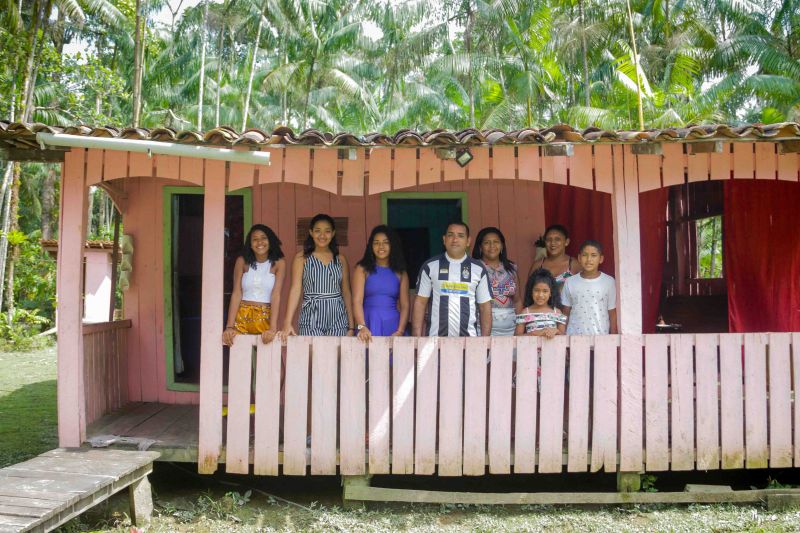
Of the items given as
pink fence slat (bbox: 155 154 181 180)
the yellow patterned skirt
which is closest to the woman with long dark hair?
the yellow patterned skirt

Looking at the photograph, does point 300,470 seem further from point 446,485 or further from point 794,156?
point 794,156

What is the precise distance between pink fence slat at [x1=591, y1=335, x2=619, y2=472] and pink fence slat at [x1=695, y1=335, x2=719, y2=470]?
0.63 m

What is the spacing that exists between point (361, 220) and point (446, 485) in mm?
2699

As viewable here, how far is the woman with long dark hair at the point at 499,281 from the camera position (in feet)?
17.0

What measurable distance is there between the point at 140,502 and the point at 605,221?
4902mm

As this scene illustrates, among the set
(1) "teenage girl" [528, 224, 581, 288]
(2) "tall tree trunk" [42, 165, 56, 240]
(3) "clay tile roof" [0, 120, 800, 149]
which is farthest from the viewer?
(2) "tall tree trunk" [42, 165, 56, 240]

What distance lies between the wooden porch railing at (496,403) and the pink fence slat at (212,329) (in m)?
0.02

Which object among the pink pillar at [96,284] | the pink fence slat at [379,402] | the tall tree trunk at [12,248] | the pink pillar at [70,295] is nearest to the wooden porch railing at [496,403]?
the pink fence slat at [379,402]

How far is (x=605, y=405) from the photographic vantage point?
4859 millimetres

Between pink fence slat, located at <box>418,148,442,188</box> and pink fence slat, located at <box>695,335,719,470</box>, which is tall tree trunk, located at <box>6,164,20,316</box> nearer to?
pink fence slat, located at <box>418,148,442,188</box>

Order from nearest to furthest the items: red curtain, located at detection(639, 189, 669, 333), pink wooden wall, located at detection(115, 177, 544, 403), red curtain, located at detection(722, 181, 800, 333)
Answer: red curtain, located at detection(722, 181, 800, 333) → pink wooden wall, located at detection(115, 177, 544, 403) → red curtain, located at detection(639, 189, 669, 333)

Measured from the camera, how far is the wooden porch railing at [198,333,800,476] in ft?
15.8

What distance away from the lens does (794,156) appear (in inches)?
195

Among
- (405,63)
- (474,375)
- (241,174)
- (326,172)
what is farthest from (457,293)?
(405,63)
